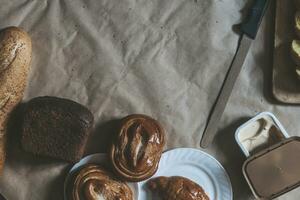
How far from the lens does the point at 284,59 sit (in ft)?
5.74

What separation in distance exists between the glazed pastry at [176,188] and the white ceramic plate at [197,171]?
26 millimetres

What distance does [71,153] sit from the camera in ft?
5.39

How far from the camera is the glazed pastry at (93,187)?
5.34ft

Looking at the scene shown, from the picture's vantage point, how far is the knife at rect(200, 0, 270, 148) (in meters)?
1.73

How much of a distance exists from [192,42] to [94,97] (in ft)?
1.31

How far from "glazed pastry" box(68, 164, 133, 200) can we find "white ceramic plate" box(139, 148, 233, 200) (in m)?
0.10

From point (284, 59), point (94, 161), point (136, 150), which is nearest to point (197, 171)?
point (136, 150)

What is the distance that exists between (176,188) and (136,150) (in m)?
0.19

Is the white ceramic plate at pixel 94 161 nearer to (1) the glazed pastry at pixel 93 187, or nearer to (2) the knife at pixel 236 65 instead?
(1) the glazed pastry at pixel 93 187

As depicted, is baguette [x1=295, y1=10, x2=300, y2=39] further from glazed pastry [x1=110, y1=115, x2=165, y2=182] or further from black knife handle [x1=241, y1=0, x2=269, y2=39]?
glazed pastry [x1=110, y1=115, x2=165, y2=182]

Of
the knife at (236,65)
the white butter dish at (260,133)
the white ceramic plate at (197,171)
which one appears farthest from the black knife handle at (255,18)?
the white ceramic plate at (197,171)

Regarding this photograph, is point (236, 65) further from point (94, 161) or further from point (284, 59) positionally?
point (94, 161)

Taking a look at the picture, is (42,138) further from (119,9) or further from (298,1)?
(298,1)

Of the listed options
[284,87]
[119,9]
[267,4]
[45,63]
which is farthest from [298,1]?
[45,63]
